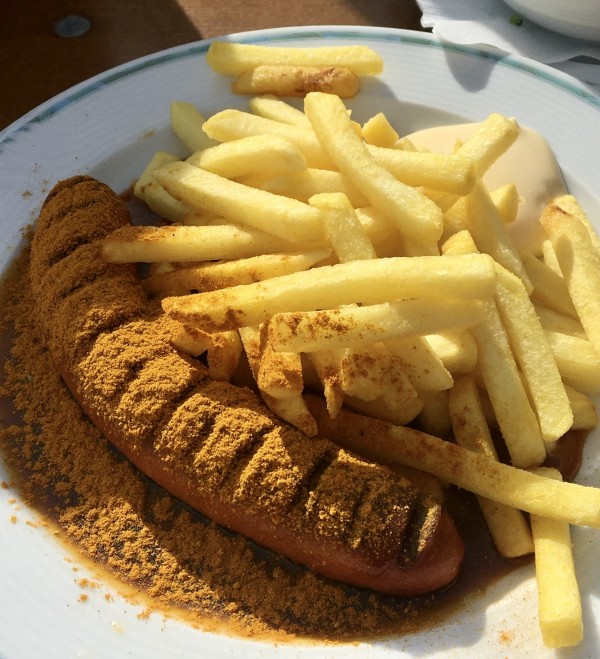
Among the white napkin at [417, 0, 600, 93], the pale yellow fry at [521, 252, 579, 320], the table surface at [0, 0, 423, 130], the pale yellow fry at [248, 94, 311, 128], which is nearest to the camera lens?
the pale yellow fry at [521, 252, 579, 320]

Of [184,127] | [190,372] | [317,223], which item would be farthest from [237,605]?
[184,127]

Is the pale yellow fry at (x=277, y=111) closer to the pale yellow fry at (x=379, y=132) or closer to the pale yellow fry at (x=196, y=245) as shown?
the pale yellow fry at (x=379, y=132)

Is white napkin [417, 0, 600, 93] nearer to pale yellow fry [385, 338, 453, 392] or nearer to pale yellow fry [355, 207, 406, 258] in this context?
pale yellow fry [355, 207, 406, 258]

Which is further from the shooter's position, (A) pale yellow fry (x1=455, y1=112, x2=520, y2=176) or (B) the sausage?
(A) pale yellow fry (x1=455, y1=112, x2=520, y2=176)

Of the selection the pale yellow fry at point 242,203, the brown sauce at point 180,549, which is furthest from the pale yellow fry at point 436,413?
the pale yellow fry at point 242,203

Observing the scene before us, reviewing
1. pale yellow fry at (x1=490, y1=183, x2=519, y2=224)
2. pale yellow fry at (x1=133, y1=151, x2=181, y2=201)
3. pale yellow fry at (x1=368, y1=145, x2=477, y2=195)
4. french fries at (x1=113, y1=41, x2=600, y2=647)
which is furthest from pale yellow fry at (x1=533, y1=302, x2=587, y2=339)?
pale yellow fry at (x1=133, y1=151, x2=181, y2=201)

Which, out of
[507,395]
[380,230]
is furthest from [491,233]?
[507,395]
